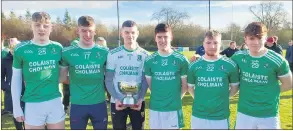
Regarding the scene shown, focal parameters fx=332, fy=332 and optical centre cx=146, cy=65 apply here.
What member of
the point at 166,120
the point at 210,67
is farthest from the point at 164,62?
the point at 166,120

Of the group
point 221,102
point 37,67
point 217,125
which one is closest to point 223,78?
point 221,102

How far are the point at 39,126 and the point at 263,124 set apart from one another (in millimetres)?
2543

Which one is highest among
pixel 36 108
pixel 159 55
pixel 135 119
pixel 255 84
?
pixel 159 55

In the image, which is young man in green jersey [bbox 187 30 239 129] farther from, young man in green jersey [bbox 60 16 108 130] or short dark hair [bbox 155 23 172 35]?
young man in green jersey [bbox 60 16 108 130]

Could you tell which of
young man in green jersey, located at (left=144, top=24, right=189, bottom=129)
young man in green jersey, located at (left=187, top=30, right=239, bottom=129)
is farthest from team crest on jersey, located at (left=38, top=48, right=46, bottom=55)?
young man in green jersey, located at (left=187, top=30, right=239, bottom=129)

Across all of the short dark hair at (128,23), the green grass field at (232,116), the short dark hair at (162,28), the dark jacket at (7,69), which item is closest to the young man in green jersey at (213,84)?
the short dark hair at (162,28)

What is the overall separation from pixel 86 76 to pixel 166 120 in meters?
1.10

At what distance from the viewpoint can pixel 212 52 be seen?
12.5 ft

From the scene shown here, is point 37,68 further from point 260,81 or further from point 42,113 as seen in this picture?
point 260,81

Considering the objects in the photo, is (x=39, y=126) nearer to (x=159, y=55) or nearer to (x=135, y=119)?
(x=135, y=119)

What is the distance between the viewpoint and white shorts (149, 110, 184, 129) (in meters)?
4.02

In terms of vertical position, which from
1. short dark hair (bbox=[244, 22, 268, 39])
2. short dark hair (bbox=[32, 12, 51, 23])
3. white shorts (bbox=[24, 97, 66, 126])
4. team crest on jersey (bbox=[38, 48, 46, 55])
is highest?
short dark hair (bbox=[32, 12, 51, 23])

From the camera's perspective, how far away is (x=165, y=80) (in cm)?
397

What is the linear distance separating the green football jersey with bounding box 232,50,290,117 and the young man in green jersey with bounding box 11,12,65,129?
2169 millimetres
